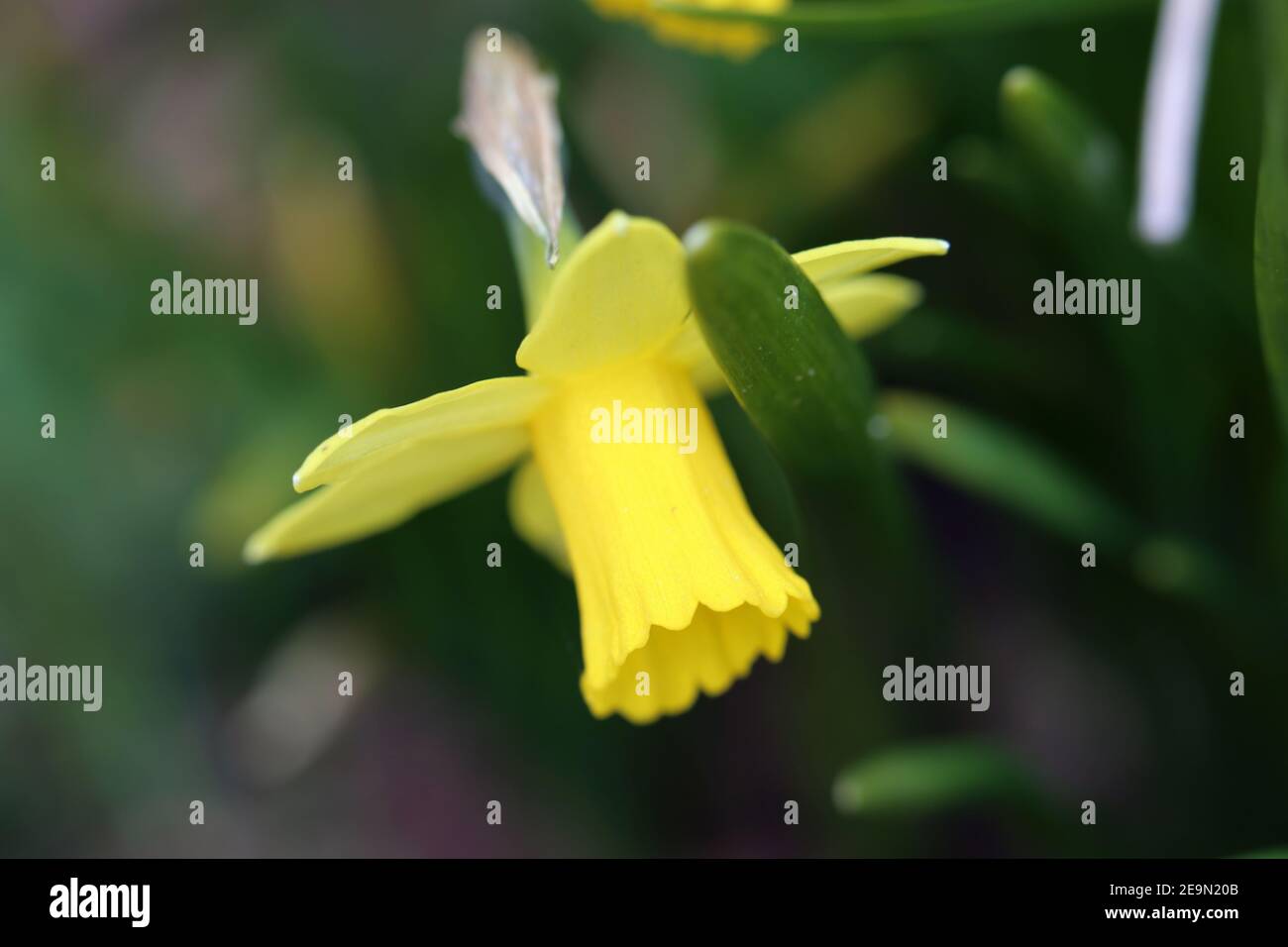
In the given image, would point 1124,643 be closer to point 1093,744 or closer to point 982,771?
point 1093,744

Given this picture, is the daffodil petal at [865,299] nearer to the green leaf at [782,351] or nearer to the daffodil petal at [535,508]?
the green leaf at [782,351]

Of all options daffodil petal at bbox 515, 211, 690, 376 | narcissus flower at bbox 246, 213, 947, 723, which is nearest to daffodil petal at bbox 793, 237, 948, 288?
narcissus flower at bbox 246, 213, 947, 723

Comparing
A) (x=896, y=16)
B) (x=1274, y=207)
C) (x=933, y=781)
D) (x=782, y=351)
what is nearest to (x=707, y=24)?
(x=896, y=16)

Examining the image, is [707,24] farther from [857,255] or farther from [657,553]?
[657,553]

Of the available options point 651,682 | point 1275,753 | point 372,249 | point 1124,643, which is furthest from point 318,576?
point 1275,753

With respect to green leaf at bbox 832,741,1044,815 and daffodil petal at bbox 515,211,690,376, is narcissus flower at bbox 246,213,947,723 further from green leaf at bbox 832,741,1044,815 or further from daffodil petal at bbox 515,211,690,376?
green leaf at bbox 832,741,1044,815
